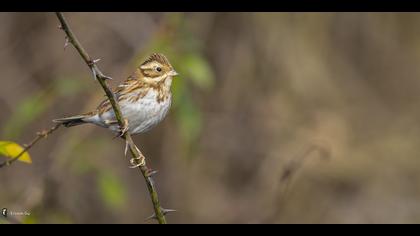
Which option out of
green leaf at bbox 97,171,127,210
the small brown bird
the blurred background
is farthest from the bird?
the blurred background

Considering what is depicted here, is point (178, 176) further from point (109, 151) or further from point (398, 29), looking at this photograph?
point (398, 29)

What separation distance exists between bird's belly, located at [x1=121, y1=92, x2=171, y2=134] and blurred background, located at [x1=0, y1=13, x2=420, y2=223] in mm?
3015

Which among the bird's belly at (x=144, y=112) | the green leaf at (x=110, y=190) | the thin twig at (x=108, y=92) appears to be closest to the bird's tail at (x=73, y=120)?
the bird's belly at (x=144, y=112)

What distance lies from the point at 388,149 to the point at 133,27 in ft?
11.6

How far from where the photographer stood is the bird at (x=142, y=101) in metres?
5.16

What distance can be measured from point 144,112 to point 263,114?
13.8 ft

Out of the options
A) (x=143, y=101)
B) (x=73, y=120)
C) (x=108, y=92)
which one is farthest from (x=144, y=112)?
(x=108, y=92)

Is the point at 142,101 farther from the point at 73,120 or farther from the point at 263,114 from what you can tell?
the point at 263,114

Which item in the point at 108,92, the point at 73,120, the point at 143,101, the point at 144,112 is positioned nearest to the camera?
the point at 108,92

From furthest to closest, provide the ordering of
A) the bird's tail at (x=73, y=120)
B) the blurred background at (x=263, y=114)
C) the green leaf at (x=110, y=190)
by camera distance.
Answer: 1. the blurred background at (x=263, y=114)
2. the green leaf at (x=110, y=190)
3. the bird's tail at (x=73, y=120)

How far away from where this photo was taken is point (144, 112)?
5195 mm

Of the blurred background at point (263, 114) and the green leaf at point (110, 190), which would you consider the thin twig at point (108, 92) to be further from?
the blurred background at point (263, 114)

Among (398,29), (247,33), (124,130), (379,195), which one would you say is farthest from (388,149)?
(124,130)

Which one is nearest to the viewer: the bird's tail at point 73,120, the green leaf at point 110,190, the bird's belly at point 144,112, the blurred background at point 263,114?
the bird's tail at point 73,120
